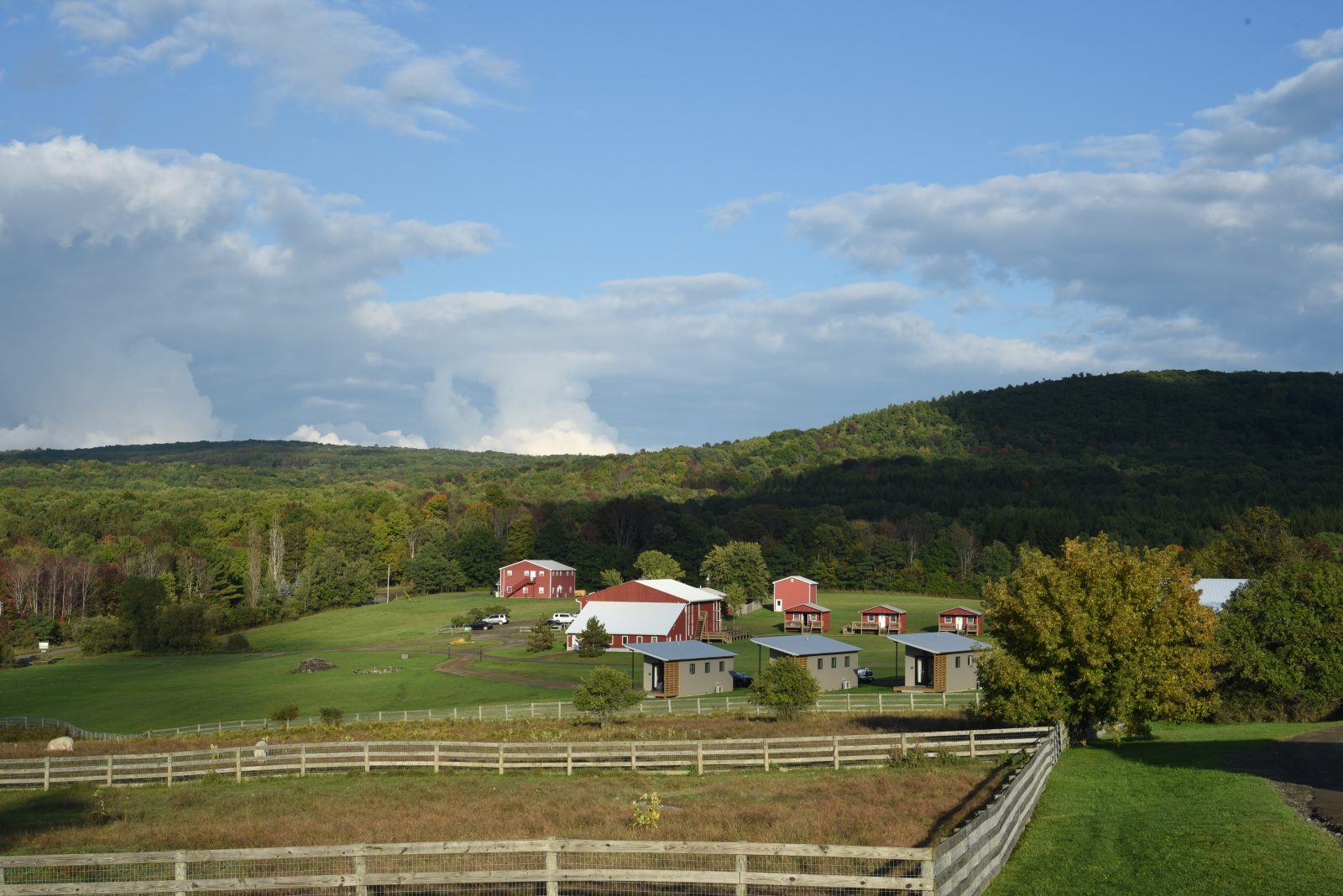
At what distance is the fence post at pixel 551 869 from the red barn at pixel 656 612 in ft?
251

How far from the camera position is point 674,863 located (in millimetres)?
18828

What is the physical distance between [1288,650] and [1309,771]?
2072 cm

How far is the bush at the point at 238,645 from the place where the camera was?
10412cm

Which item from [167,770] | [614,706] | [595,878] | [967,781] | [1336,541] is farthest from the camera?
[1336,541]

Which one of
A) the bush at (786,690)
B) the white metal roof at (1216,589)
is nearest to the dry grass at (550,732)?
the bush at (786,690)

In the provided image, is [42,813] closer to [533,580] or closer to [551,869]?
[551,869]

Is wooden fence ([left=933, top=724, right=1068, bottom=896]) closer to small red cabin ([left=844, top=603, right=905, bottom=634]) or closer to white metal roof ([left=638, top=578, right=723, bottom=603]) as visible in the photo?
white metal roof ([left=638, top=578, right=723, bottom=603])

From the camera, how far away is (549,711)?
5609 centimetres

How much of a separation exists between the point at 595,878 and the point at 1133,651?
2498 cm

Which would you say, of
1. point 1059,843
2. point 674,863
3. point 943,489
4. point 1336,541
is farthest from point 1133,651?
point 943,489

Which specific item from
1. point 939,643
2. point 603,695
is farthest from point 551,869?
point 939,643

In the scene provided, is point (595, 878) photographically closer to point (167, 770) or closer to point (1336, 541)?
point (167, 770)

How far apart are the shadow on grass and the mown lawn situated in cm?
2010

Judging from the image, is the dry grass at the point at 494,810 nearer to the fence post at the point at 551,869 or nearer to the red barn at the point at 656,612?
the fence post at the point at 551,869
